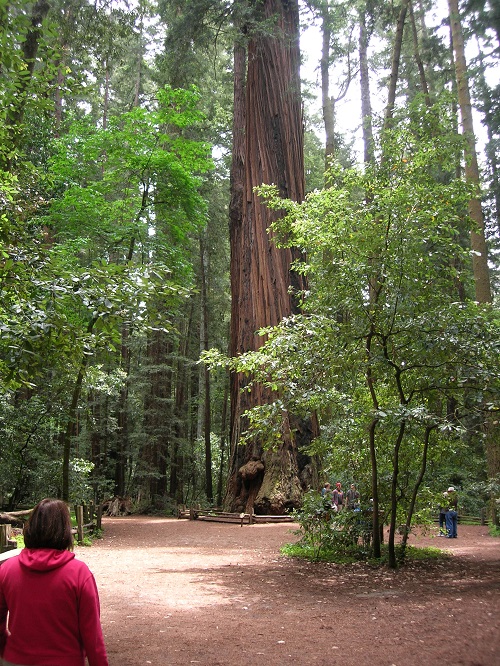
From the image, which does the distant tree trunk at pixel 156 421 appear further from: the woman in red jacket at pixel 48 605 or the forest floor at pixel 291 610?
the woman in red jacket at pixel 48 605

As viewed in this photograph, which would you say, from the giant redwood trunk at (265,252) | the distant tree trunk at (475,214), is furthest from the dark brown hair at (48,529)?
the giant redwood trunk at (265,252)

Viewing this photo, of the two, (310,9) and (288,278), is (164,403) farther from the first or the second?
(310,9)

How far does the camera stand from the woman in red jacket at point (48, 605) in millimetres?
2348

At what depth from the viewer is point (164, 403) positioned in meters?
25.6

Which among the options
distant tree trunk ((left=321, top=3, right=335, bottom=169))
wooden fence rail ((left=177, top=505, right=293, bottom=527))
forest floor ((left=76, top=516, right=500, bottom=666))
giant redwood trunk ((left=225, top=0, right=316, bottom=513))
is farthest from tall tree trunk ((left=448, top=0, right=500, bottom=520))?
distant tree trunk ((left=321, top=3, right=335, bottom=169))

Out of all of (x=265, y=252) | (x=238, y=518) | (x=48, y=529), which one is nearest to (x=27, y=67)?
(x=48, y=529)

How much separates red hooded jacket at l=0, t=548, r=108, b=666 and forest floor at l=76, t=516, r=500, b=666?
2347 millimetres

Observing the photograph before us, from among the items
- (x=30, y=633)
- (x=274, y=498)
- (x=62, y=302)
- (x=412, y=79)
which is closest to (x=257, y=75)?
(x=412, y=79)

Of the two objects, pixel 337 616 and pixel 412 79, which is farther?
pixel 412 79

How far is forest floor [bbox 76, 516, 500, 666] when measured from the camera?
462cm

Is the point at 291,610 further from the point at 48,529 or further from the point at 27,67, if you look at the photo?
the point at 27,67

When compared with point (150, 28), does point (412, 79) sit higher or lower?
lower

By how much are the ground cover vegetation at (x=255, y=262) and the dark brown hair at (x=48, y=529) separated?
8.40 ft

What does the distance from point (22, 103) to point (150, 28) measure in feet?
75.9
